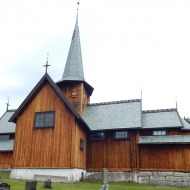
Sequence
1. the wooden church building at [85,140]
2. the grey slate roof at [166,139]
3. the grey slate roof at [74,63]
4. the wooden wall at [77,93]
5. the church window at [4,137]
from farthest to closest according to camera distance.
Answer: the grey slate roof at [74,63] → the church window at [4,137] → the wooden wall at [77,93] → the grey slate roof at [166,139] → the wooden church building at [85,140]

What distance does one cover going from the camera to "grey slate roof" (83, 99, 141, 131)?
2717 centimetres

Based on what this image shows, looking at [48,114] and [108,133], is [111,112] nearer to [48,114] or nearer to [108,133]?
[108,133]

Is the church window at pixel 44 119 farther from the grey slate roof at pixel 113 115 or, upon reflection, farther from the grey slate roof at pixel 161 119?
the grey slate roof at pixel 161 119

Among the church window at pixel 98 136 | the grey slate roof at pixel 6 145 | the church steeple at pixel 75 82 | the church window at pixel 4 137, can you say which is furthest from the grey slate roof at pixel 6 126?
the church window at pixel 98 136

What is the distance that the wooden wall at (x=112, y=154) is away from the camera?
26.0 meters

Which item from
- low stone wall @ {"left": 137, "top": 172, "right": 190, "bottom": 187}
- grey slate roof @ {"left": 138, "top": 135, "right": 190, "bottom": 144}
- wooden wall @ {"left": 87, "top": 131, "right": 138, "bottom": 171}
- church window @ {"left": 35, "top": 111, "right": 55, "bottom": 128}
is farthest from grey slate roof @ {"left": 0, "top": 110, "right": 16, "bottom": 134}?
low stone wall @ {"left": 137, "top": 172, "right": 190, "bottom": 187}

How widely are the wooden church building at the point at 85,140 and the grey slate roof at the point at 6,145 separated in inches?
0.5

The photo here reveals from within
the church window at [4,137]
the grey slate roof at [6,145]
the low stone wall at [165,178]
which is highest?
the church window at [4,137]

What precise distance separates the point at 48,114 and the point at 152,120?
1085cm

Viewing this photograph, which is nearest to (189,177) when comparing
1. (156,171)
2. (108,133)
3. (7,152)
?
(156,171)

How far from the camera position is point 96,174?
26.7 meters

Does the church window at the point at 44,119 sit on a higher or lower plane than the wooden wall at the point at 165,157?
higher

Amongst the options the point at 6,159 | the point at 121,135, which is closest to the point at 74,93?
the point at 121,135

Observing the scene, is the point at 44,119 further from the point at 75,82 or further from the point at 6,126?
the point at 6,126
